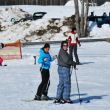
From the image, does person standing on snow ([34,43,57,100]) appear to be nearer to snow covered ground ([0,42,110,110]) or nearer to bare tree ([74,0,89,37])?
snow covered ground ([0,42,110,110])

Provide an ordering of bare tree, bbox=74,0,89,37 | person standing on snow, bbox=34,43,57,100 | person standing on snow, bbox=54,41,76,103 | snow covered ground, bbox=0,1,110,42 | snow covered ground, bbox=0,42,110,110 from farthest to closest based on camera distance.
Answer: snow covered ground, bbox=0,1,110,42, bare tree, bbox=74,0,89,37, person standing on snow, bbox=34,43,57,100, snow covered ground, bbox=0,42,110,110, person standing on snow, bbox=54,41,76,103

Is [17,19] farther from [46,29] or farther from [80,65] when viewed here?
A: [80,65]

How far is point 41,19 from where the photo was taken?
5166 centimetres

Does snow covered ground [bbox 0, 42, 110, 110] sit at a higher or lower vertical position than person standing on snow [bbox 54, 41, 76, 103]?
lower

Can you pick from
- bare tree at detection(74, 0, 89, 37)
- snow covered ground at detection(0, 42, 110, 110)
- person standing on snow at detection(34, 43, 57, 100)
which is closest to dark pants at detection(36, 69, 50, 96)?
person standing on snow at detection(34, 43, 57, 100)

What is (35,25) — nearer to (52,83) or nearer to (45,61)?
(52,83)

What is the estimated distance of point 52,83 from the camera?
794 inches

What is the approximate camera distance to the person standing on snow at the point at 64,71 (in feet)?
49.2

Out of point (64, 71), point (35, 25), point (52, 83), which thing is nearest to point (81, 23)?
point (35, 25)

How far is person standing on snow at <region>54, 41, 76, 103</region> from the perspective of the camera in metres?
15.0

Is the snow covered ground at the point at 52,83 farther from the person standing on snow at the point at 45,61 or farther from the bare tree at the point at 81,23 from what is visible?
the bare tree at the point at 81,23

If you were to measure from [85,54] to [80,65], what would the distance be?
5344 mm

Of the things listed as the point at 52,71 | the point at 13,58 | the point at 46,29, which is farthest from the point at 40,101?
the point at 46,29

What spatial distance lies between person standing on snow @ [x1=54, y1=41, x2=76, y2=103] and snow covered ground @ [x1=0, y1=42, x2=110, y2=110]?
11.2 inches
